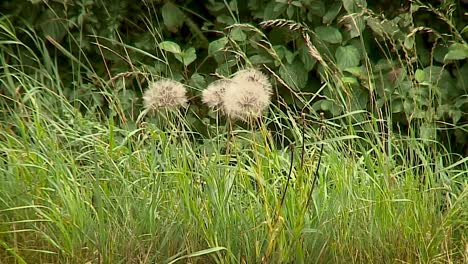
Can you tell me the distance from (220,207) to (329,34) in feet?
5.59

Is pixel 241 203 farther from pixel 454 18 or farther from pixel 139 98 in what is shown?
pixel 454 18

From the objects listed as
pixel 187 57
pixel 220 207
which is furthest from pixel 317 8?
pixel 220 207

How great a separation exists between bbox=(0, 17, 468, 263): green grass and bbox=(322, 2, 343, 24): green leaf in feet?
3.73

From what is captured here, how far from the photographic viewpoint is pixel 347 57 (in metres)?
4.60

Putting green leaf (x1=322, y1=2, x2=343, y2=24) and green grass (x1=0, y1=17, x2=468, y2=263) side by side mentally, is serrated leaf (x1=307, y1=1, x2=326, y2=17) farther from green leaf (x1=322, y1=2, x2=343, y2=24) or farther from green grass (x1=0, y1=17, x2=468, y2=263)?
green grass (x1=0, y1=17, x2=468, y2=263)

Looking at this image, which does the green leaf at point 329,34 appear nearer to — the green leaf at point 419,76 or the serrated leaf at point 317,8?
the serrated leaf at point 317,8

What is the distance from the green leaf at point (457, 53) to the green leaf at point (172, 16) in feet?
4.93

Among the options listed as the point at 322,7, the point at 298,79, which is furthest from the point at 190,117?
the point at 322,7

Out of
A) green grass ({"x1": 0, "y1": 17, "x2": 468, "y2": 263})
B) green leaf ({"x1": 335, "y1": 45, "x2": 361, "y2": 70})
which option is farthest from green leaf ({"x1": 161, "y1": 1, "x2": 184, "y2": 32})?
green grass ({"x1": 0, "y1": 17, "x2": 468, "y2": 263})

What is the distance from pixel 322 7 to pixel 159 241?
192cm

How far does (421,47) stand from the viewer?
4.91 metres

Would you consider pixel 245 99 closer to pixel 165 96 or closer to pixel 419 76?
pixel 165 96

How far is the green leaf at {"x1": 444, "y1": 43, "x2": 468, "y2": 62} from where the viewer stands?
14.4 ft

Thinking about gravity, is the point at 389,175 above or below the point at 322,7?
below
